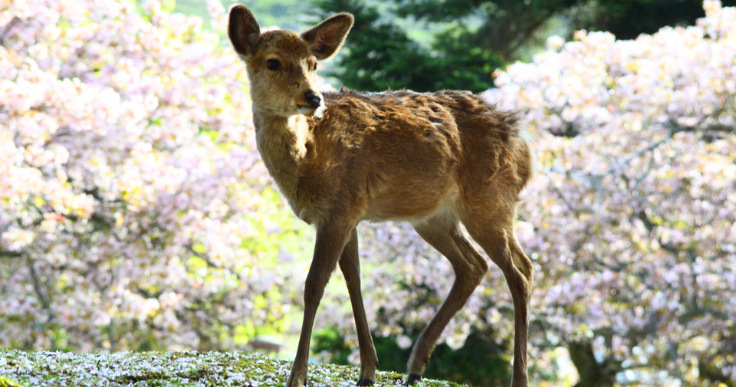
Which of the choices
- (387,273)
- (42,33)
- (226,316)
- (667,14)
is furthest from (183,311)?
(667,14)

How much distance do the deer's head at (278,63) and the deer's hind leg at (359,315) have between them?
3.23 ft

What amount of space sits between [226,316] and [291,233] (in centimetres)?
235

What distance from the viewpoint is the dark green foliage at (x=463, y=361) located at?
41.9 ft

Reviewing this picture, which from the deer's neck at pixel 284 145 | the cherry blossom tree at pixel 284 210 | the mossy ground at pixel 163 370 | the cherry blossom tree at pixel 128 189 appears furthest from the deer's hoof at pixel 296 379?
the cherry blossom tree at pixel 284 210

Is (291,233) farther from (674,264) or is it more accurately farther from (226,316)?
(674,264)

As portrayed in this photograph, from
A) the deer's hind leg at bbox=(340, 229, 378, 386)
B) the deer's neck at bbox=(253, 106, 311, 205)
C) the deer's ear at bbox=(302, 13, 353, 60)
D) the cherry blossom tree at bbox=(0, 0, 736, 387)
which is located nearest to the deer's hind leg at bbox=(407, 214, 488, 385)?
the deer's hind leg at bbox=(340, 229, 378, 386)

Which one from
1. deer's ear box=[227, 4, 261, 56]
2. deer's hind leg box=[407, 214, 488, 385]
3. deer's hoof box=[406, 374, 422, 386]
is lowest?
deer's hoof box=[406, 374, 422, 386]

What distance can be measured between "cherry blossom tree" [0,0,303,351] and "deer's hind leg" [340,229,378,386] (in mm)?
3987

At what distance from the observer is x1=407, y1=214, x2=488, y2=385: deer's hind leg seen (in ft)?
15.9

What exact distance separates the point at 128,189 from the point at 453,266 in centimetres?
444

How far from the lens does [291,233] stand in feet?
41.5

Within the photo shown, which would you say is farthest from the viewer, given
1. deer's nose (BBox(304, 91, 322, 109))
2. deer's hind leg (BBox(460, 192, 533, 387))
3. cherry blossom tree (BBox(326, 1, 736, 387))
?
cherry blossom tree (BBox(326, 1, 736, 387))

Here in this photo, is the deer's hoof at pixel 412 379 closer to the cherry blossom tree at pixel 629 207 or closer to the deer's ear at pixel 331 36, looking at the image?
the deer's ear at pixel 331 36

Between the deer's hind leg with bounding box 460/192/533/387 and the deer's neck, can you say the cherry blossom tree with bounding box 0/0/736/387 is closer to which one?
the deer's neck
